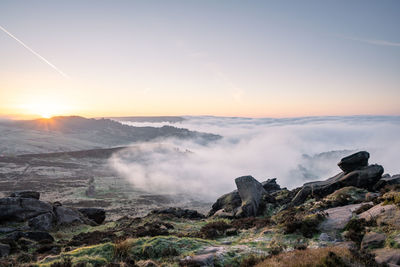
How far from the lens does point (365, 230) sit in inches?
565

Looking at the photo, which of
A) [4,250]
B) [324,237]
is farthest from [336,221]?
[4,250]

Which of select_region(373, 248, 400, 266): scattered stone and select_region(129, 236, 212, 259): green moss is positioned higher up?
select_region(373, 248, 400, 266): scattered stone

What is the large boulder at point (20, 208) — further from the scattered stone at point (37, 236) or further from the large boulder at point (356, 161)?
the large boulder at point (356, 161)

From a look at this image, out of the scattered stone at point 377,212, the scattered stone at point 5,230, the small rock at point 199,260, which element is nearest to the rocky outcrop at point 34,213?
the scattered stone at point 5,230

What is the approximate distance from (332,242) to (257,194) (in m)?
20.9

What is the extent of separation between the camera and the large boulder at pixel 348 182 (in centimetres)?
3028

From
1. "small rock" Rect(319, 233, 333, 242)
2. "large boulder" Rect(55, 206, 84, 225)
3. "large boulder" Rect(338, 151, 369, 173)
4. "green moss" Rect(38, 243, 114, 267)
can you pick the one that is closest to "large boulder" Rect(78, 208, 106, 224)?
"large boulder" Rect(55, 206, 84, 225)

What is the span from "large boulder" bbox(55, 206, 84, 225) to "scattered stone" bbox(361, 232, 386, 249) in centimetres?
2853

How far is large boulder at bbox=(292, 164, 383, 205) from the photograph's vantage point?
30.3 meters

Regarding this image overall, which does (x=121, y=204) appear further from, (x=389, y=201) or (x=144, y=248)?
(x=389, y=201)

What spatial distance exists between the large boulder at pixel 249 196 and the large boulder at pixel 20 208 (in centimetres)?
2297

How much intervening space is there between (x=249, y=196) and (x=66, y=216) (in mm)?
22748

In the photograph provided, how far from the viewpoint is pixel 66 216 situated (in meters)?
30.2

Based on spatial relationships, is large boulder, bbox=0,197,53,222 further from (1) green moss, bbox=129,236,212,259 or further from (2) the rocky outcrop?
(1) green moss, bbox=129,236,212,259
